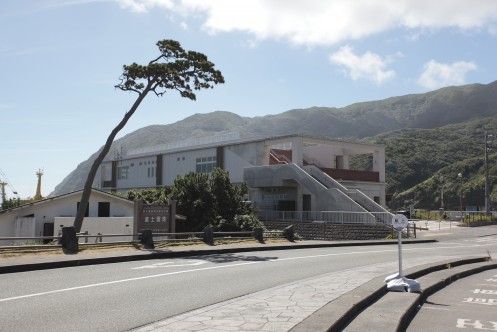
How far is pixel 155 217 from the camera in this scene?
21.8 metres

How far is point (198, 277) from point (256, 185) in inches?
1397

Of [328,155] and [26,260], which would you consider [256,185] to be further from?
[26,260]

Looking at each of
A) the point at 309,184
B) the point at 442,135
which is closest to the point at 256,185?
the point at 309,184

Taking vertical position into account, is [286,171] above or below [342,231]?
above

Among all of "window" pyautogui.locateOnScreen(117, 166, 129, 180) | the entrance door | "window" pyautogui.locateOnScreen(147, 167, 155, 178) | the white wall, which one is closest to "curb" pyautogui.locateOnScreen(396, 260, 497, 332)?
the white wall

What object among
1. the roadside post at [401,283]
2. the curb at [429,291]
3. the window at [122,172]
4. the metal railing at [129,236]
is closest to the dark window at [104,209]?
the metal railing at [129,236]

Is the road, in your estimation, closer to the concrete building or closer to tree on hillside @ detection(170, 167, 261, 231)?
tree on hillside @ detection(170, 167, 261, 231)

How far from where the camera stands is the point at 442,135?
16675cm

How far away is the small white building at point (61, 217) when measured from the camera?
94.7 feet

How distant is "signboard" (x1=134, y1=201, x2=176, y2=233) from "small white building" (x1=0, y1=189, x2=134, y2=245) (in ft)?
25.2

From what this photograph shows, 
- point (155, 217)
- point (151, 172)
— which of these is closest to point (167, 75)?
point (155, 217)

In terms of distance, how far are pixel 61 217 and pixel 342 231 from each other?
699 inches

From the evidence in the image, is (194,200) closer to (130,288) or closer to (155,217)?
(155,217)

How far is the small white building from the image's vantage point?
2888 cm
